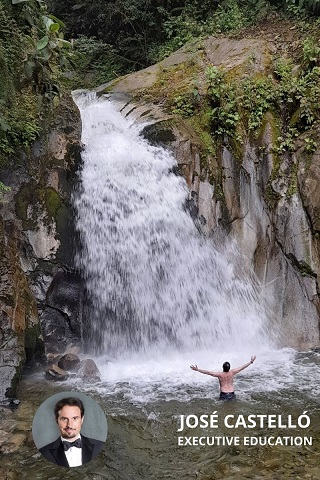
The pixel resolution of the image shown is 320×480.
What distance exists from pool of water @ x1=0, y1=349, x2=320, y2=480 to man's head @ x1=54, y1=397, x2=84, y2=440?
5.96ft

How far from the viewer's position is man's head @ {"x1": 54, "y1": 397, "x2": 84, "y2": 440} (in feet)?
10.5

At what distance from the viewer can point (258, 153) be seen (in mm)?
9438

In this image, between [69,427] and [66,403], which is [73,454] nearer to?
[69,427]

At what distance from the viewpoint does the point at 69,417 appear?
10.5ft

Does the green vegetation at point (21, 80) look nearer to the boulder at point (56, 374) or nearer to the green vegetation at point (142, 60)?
the green vegetation at point (142, 60)

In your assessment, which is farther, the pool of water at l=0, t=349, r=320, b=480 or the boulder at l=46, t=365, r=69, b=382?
the boulder at l=46, t=365, r=69, b=382

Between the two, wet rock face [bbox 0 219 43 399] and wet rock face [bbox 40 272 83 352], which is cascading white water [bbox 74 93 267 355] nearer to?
wet rock face [bbox 40 272 83 352]

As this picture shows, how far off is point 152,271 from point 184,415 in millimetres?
3188

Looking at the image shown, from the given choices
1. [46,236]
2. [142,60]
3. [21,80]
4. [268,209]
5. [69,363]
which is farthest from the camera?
[142,60]

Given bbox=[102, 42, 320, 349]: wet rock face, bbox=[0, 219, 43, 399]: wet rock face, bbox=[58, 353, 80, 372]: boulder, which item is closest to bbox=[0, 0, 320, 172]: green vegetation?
bbox=[102, 42, 320, 349]: wet rock face

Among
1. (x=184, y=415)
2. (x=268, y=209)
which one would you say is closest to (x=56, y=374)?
(x=184, y=415)

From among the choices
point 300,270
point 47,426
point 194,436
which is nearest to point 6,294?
point 194,436

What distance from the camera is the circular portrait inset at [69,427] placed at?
3.22 meters

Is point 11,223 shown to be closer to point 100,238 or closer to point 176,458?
point 100,238
